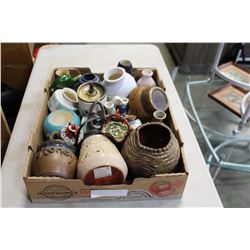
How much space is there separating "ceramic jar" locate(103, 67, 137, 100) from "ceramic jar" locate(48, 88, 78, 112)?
0.35ft

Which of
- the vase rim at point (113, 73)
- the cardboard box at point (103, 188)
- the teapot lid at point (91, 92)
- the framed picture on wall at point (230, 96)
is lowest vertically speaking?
the framed picture on wall at point (230, 96)

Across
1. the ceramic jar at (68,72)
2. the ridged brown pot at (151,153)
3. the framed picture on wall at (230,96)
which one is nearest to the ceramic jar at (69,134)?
the ridged brown pot at (151,153)

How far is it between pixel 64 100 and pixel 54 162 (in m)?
0.25

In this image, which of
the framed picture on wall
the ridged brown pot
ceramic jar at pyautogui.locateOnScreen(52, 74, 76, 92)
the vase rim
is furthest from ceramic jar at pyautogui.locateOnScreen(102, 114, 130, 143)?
the framed picture on wall

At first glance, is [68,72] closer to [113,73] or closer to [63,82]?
[63,82]

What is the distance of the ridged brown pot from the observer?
62 cm

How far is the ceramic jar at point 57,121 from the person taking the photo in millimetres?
755

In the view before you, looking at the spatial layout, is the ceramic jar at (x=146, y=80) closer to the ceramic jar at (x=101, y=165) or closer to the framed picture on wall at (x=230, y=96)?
the ceramic jar at (x=101, y=165)

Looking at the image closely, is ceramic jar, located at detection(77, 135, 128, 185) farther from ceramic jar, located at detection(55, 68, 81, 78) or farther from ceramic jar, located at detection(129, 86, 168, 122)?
ceramic jar, located at detection(55, 68, 81, 78)

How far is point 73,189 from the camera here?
64 cm

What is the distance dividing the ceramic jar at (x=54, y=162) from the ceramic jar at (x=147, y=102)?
9.1 inches

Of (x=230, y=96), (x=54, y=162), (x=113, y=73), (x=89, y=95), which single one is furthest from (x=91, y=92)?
(x=230, y=96)

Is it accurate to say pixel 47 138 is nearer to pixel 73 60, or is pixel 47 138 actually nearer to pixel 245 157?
pixel 73 60

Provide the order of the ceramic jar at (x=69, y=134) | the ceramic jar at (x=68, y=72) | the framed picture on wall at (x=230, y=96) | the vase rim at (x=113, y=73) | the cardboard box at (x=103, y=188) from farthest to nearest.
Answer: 1. the framed picture on wall at (x=230, y=96)
2. the ceramic jar at (x=68, y=72)
3. the vase rim at (x=113, y=73)
4. the ceramic jar at (x=69, y=134)
5. the cardboard box at (x=103, y=188)
